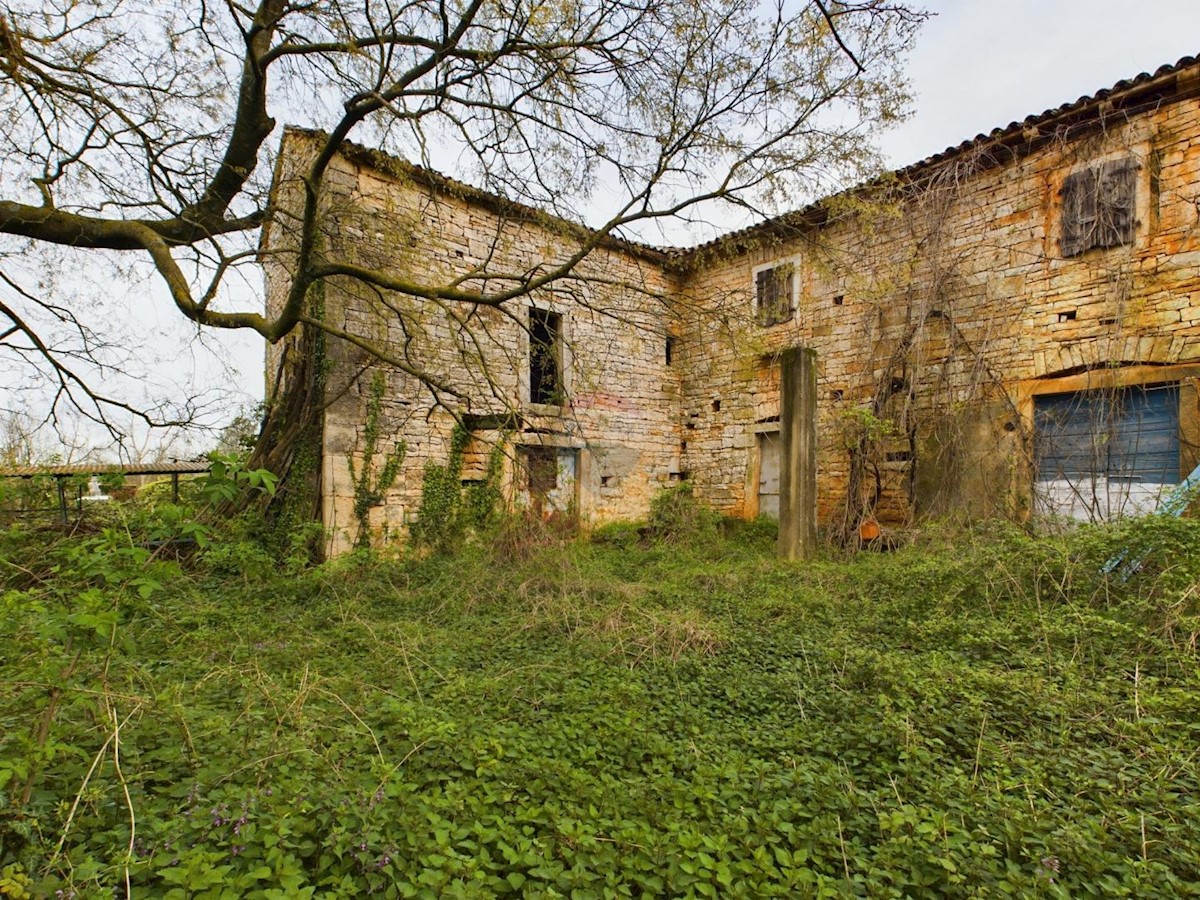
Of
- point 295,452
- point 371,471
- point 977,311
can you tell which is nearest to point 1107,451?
point 977,311

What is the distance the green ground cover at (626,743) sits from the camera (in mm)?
1828

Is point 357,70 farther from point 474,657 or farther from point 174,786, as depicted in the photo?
point 174,786

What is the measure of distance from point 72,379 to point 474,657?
Result: 17.1 feet

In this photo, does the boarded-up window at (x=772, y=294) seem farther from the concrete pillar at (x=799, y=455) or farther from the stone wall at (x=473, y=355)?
the concrete pillar at (x=799, y=455)

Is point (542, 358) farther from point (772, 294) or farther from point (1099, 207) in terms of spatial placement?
point (1099, 207)

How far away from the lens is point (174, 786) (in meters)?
2.12

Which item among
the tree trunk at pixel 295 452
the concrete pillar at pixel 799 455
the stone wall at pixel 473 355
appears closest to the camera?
the stone wall at pixel 473 355

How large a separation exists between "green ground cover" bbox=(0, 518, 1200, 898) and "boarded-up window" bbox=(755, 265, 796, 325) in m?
5.89

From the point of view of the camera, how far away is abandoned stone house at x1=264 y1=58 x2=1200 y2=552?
21.6 ft

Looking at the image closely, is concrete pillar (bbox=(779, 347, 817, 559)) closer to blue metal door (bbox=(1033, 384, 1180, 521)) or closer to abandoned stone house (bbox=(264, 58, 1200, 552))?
abandoned stone house (bbox=(264, 58, 1200, 552))

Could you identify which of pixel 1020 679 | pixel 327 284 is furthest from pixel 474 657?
pixel 327 284

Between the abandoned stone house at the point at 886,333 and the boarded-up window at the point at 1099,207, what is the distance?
1.1 inches

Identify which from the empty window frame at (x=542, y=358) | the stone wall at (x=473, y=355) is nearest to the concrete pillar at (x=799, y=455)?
the stone wall at (x=473, y=355)

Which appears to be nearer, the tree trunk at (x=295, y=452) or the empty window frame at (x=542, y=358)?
the tree trunk at (x=295, y=452)
